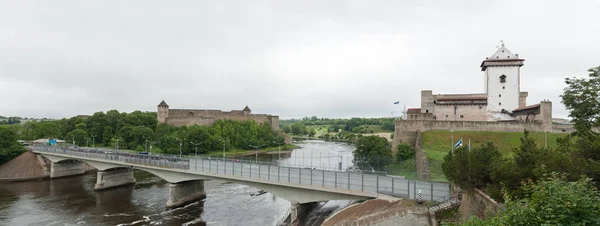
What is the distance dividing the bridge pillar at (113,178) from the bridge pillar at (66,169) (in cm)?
1370

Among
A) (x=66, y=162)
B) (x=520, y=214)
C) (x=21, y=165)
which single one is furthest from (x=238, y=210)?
(x=21, y=165)

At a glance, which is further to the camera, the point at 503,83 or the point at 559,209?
the point at 503,83

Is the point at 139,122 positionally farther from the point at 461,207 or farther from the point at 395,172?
the point at 461,207

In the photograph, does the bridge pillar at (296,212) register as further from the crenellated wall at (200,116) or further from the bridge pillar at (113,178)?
the crenellated wall at (200,116)

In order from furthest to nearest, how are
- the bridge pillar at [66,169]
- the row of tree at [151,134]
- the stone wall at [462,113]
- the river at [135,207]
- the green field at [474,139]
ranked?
the row of tree at [151,134]
the stone wall at [462,113]
the bridge pillar at [66,169]
the green field at [474,139]
the river at [135,207]

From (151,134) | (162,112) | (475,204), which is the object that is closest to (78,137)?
(151,134)

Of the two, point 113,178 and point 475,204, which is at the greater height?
point 475,204

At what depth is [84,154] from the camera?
50.2 m

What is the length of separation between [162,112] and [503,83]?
9204 centimetres

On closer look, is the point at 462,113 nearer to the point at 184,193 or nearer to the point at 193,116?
the point at 184,193

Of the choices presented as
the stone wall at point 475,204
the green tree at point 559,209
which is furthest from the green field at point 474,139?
the green tree at point 559,209

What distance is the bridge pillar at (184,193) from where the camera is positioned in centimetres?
3684

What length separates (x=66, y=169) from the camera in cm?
5669

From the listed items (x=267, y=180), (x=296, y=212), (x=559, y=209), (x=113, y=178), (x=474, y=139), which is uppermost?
(x=559, y=209)
